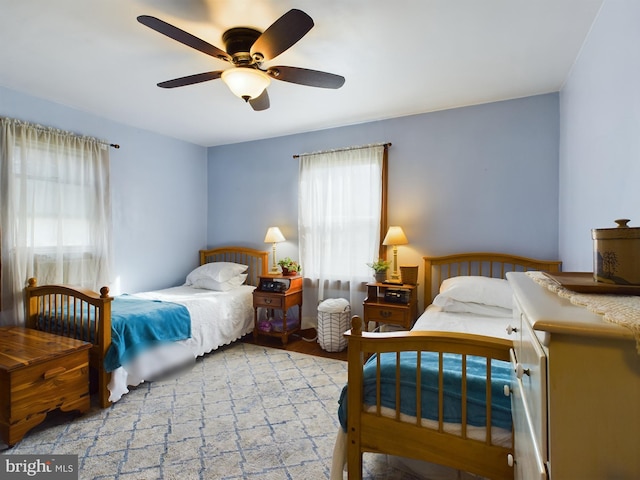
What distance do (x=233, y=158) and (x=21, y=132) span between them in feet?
7.37

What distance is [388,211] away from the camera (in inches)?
143

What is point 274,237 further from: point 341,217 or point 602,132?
point 602,132

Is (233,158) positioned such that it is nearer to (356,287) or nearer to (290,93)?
(290,93)

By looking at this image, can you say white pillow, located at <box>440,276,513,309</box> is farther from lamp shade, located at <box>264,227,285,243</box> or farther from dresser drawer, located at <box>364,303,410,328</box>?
lamp shade, located at <box>264,227,285,243</box>

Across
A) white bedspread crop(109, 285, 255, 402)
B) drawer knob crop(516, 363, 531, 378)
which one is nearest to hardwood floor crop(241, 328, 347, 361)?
white bedspread crop(109, 285, 255, 402)

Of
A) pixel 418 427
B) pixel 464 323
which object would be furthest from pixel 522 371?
pixel 464 323

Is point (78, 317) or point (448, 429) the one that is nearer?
point (448, 429)

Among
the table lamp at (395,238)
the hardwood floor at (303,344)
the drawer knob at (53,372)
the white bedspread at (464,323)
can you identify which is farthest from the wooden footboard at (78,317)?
the table lamp at (395,238)

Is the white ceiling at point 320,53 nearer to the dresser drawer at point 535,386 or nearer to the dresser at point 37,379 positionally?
the dresser drawer at point 535,386

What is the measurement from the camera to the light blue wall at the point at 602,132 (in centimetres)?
147

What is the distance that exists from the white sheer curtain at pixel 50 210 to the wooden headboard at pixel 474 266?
3379 mm

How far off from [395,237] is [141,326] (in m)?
2.44

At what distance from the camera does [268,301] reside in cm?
371

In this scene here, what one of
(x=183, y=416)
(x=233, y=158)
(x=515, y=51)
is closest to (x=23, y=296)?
(x=183, y=416)
